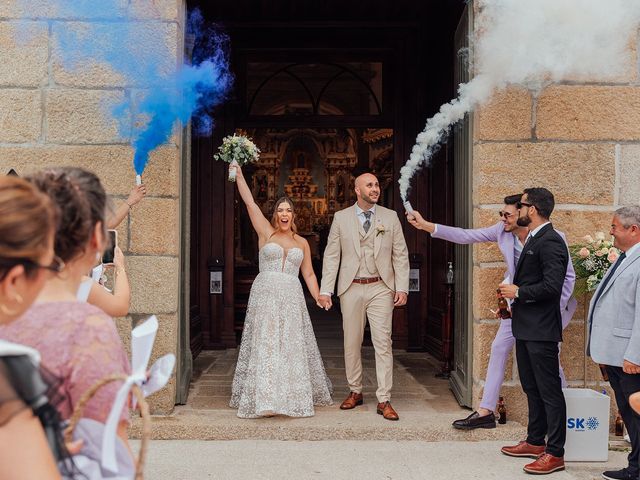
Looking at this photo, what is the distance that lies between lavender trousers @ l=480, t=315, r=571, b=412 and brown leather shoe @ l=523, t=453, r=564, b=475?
0.78 meters

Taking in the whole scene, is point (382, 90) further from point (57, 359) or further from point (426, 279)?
point (57, 359)

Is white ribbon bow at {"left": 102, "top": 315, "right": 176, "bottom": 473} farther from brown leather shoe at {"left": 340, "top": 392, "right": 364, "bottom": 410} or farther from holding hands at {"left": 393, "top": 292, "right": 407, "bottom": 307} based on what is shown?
brown leather shoe at {"left": 340, "top": 392, "right": 364, "bottom": 410}

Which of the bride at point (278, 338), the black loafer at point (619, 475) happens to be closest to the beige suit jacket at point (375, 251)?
the bride at point (278, 338)

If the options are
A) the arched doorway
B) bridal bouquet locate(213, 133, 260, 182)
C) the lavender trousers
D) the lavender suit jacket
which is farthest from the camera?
the arched doorway

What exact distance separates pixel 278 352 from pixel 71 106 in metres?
2.72

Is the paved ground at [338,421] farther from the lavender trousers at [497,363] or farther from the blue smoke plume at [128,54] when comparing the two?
the blue smoke plume at [128,54]

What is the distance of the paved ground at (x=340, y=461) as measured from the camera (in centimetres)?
463

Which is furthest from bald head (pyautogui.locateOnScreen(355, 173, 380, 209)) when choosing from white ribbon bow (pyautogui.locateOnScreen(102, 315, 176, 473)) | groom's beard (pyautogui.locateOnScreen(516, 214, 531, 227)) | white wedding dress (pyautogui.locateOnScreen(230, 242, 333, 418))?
white ribbon bow (pyautogui.locateOnScreen(102, 315, 176, 473))

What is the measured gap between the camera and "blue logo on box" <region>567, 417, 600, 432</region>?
4941mm

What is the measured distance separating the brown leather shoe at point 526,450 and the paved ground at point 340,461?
44mm

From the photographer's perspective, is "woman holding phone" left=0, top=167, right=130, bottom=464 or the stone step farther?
the stone step

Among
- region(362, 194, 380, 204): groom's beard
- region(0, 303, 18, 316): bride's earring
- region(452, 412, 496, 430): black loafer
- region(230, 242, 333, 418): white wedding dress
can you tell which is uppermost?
region(362, 194, 380, 204): groom's beard

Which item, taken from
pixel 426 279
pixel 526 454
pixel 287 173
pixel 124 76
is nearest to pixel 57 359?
pixel 526 454

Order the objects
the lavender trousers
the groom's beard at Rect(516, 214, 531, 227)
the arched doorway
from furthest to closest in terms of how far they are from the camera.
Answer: the arched doorway, the lavender trousers, the groom's beard at Rect(516, 214, 531, 227)
